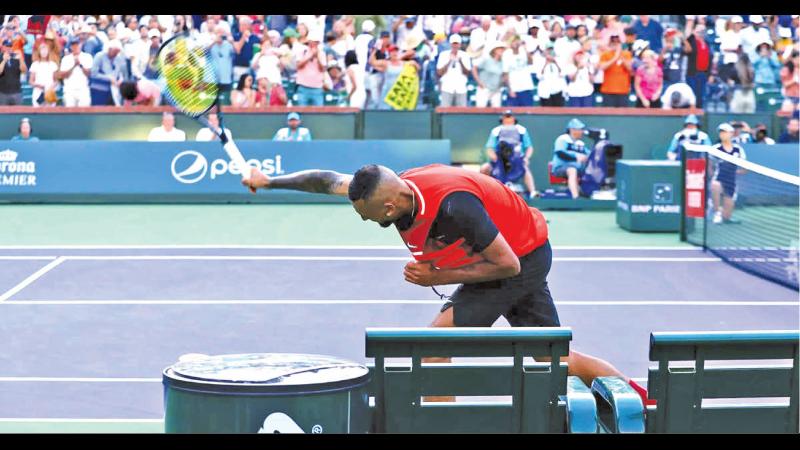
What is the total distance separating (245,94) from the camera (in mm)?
23406

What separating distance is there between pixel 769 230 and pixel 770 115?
5374 mm

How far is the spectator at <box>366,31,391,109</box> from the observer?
2342 cm

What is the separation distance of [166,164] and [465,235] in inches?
630

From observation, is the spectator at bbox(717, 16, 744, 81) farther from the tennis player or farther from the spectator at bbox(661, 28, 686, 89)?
the tennis player

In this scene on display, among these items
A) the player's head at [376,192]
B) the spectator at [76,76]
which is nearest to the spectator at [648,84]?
the spectator at [76,76]

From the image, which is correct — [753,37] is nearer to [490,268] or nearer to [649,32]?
[649,32]

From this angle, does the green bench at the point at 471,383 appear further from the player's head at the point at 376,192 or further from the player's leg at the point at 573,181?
the player's leg at the point at 573,181

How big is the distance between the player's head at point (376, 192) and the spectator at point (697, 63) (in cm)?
1869

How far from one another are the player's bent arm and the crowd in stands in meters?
16.5

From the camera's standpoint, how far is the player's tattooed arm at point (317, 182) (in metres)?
7.17

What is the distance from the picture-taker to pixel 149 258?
1614 centimetres

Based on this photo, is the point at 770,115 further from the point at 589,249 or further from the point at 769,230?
the point at 589,249

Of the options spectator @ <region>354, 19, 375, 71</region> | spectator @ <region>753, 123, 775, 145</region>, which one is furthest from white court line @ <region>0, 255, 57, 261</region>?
spectator @ <region>753, 123, 775, 145</region>

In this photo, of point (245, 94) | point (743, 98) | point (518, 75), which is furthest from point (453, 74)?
point (743, 98)
